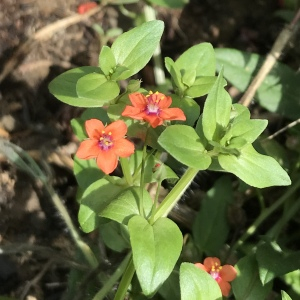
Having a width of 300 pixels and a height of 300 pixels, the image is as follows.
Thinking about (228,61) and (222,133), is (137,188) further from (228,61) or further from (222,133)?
(228,61)

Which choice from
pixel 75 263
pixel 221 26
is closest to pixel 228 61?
pixel 221 26

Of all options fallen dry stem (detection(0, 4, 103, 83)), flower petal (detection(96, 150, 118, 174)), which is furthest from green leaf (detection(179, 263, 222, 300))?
fallen dry stem (detection(0, 4, 103, 83))

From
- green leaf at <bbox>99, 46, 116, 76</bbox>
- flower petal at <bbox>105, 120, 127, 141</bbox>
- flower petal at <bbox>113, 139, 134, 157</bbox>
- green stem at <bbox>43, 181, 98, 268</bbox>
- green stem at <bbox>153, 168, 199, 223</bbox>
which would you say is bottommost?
green stem at <bbox>43, 181, 98, 268</bbox>

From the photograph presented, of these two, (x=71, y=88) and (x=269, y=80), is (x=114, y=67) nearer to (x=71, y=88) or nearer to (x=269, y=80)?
(x=71, y=88)

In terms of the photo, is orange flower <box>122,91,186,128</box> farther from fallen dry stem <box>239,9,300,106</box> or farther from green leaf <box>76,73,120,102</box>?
fallen dry stem <box>239,9,300,106</box>

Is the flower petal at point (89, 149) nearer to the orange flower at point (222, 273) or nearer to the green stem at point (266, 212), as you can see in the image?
the orange flower at point (222, 273)

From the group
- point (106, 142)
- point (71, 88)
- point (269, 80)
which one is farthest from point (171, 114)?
point (269, 80)

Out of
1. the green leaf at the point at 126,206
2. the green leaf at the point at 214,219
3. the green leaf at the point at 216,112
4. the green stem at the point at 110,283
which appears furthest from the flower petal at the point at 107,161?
the green leaf at the point at 214,219
